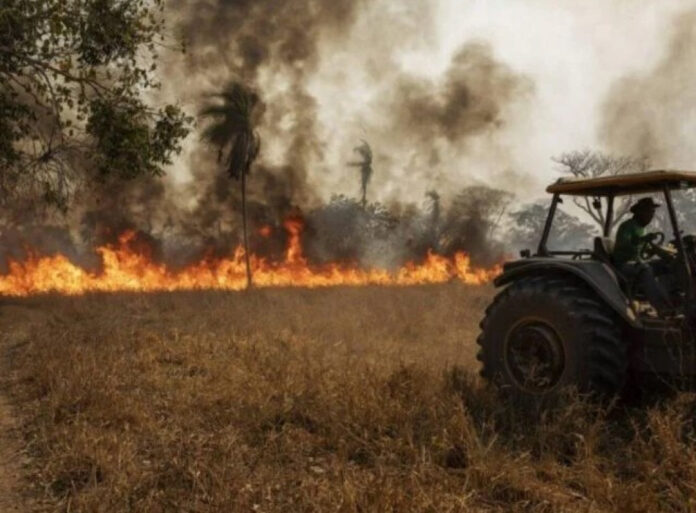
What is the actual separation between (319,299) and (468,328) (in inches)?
260

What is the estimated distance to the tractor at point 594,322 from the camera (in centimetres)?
505

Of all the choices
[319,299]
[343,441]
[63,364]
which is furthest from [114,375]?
[319,299]

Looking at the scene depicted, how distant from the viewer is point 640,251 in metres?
5.66

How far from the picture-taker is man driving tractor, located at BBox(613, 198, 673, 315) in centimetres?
534

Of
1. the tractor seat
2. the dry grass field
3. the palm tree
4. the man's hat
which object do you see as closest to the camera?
the dry grass field

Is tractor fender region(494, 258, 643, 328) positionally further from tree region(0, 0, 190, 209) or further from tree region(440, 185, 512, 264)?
tree region(440, 185, 512, 264)

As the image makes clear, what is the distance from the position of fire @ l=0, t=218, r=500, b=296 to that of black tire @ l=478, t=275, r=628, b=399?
18.0m

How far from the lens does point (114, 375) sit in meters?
6.60

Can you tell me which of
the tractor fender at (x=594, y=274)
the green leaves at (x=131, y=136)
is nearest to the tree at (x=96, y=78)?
the green leaves at (x=131, y=136)

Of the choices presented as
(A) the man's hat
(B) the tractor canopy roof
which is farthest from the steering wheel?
(B) the tractor canopy roof

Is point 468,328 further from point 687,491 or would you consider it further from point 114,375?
point 687,491

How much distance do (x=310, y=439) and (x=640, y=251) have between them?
3594 millimetres

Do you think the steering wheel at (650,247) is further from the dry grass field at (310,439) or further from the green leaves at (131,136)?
the green leaves at (131,136)

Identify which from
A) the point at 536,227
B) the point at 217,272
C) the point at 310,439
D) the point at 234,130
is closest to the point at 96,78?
the point at 310,439
